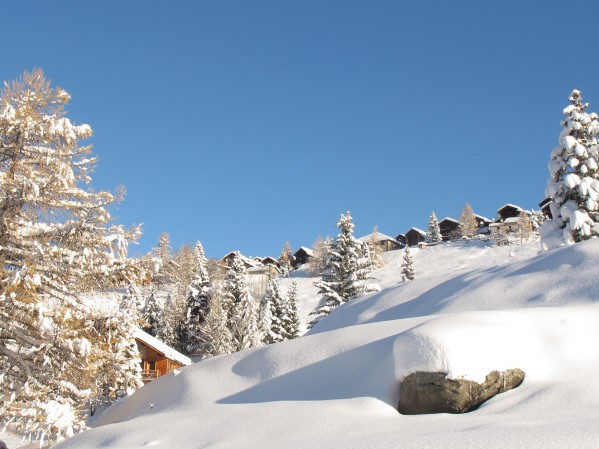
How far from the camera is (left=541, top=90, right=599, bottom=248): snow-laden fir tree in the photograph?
2409 centimetres

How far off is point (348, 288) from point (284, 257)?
76.1 metres

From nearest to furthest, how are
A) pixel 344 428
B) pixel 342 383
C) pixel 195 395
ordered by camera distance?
pixel 344 428, pixel 342 383, pixel 195 395

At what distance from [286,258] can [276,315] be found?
2157 inches

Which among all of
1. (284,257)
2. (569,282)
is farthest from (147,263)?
(284,257)

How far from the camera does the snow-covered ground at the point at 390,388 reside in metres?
5.92

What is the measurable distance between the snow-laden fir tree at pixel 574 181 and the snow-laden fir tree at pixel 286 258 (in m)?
71.8

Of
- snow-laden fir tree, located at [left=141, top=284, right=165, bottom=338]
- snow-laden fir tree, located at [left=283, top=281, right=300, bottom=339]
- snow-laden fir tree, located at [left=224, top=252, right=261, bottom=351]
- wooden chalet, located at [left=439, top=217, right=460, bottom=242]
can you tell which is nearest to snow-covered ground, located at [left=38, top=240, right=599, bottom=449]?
snow-laden fir tree, located at [left=224, top=252, right=261, bottom=351]

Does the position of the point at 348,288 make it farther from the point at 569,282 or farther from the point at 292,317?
the point at 569,282

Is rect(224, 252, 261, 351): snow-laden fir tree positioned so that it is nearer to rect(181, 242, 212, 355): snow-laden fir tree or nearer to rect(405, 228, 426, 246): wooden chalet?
rect(181, 242, 212, 355): snow-laden fir tree

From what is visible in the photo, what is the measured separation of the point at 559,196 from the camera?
25.2 meters

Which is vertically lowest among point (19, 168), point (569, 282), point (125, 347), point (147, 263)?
point (569, 282)

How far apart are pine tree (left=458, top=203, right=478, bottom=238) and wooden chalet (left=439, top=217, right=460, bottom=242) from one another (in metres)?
2.95

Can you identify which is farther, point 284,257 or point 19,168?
point 284,257

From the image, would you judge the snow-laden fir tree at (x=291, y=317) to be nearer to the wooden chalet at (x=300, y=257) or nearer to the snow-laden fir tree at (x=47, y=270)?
the snow-laden fir tree at (x=47, y=270)
